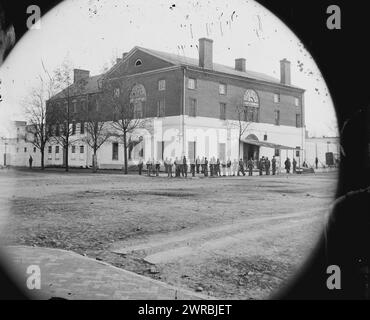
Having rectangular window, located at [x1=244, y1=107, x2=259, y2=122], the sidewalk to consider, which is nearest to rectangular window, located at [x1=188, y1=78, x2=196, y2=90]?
rectangular window, located at [x1=244, y1=107, x2=259, y2=122]

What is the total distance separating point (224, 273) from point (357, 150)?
5.85 ft

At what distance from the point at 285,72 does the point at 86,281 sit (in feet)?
9.57

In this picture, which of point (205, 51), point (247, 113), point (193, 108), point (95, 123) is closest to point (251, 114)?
point (247, 113)

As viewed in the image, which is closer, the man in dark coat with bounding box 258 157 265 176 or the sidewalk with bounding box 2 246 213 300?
the sidewalk with bounding box 2 246 213 300

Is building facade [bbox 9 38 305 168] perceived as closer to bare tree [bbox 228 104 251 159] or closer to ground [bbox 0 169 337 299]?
bare tree [bbox 228 104 251 159]

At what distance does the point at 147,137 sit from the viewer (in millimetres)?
4473

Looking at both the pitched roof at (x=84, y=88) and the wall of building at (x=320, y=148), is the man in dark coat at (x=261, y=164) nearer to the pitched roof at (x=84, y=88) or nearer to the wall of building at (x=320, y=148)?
the wall of building at (x=320, y=148)

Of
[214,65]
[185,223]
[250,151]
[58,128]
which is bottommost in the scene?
[185,223]

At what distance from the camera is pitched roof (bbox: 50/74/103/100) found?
4270 mm

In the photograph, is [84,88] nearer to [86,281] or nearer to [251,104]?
[251,104]

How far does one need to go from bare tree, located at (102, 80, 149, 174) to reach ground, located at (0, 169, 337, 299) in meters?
0.62

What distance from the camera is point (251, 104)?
4688 millimetres
